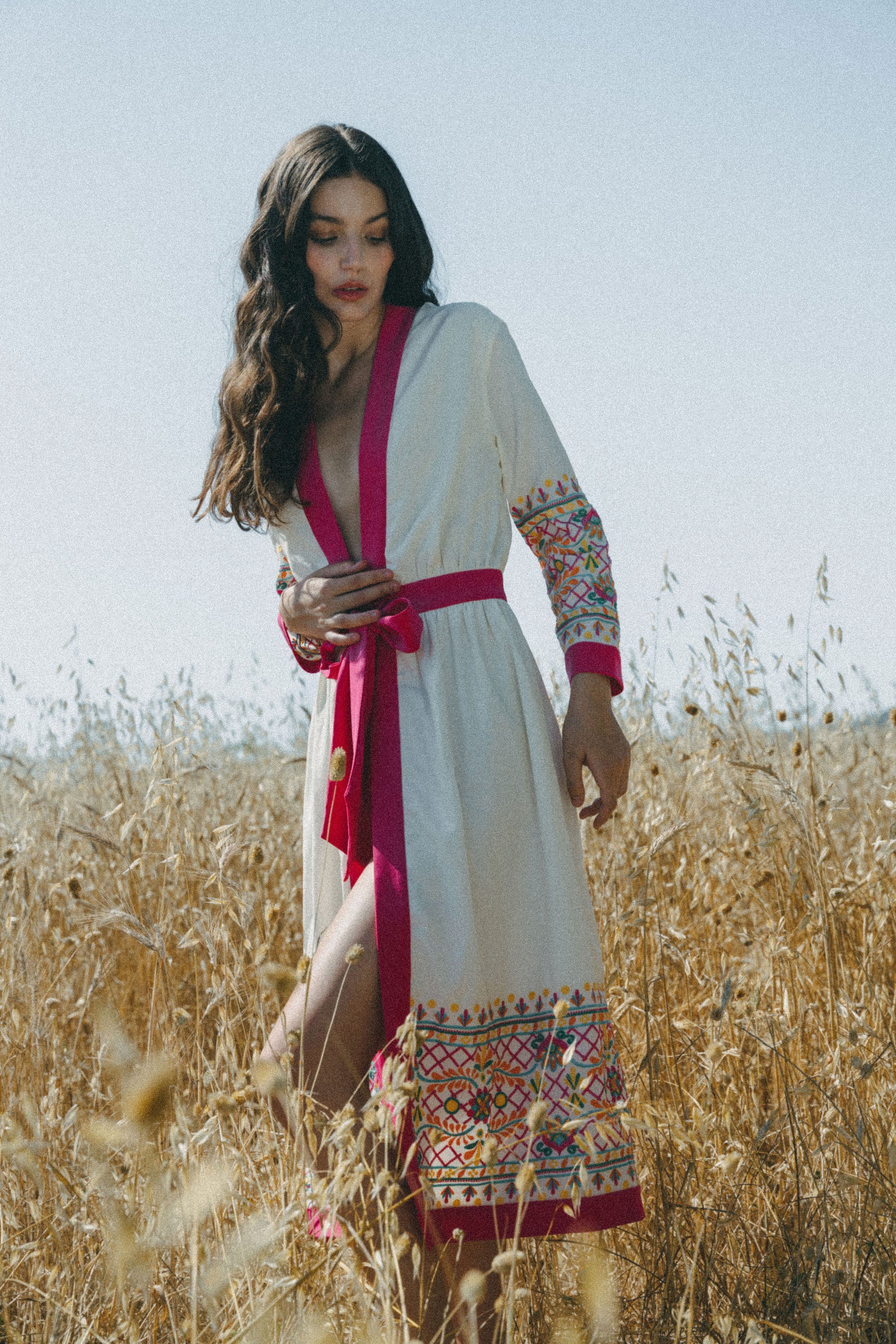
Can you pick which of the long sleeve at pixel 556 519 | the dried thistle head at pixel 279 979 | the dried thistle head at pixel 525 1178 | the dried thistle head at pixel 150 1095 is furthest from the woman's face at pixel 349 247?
the dried thistle head at pixel 150 1095

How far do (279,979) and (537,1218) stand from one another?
0.77 metres

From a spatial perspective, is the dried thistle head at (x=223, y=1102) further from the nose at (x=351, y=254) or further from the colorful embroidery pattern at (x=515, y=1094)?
the nose at (x=351, y=254)

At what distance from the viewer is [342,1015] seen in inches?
59.6

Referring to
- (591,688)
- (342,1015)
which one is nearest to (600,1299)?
(342,1015)

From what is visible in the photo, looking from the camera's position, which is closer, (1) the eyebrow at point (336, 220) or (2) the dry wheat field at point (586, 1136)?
(2) the dry wheat field at point (586, 1136)

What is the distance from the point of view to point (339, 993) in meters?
1.36

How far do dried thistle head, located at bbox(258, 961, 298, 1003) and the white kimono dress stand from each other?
51 cm

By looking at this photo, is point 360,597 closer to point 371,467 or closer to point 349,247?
point 371,467

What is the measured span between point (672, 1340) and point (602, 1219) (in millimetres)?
155

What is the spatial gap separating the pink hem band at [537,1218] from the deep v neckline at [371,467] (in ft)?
2.93

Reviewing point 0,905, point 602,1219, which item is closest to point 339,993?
point 602,1219

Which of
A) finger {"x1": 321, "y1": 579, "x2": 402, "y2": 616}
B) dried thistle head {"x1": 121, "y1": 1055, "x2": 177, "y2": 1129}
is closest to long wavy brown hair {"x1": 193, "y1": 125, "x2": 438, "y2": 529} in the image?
finger {"x1": 321, "y1": 579, "x2": 402, "y2": 616}

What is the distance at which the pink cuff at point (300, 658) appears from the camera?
195 cm

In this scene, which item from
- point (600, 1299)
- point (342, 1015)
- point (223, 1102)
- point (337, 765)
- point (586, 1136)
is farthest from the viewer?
point (342, 1015)
